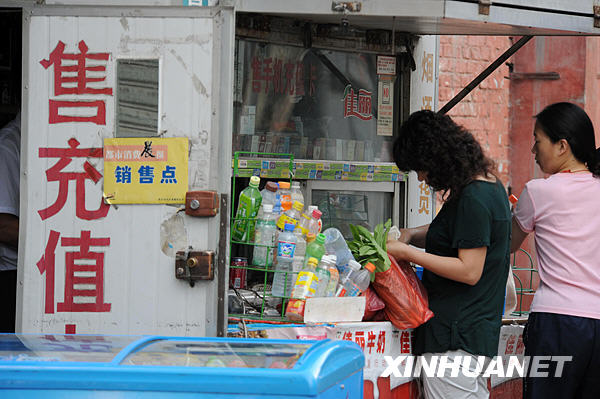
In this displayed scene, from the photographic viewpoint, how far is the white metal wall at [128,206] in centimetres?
361

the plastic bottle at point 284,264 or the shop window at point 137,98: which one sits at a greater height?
the shop window at point 137,98

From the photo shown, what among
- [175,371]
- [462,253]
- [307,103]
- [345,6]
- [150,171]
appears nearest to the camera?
[175,371]

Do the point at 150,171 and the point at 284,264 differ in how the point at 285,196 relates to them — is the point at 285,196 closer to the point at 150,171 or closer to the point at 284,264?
the point at 284,264

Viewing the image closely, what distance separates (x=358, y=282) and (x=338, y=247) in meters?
0.25

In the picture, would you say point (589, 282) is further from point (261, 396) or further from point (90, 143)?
point (90, 143)

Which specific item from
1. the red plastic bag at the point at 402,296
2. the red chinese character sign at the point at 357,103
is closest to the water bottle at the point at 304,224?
the red plastic bag at the point at 402,296

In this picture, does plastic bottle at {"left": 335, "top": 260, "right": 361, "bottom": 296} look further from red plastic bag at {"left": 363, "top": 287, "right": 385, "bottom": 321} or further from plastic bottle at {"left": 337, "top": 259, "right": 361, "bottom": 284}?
red plastic bag at {"left": 363, "top": 287, "right": 385, "bottom": 321}

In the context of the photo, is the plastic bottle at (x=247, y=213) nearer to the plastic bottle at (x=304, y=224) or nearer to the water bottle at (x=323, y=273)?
the plastic bottle at (x=304, y=224)

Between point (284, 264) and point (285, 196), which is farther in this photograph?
point (285, 196)

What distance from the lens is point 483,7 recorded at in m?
A: 3.68

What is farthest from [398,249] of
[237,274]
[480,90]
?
[480,90]

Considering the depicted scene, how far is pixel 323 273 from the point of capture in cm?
374

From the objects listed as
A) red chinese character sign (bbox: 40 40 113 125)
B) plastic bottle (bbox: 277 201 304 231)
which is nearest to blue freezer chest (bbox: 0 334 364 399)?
plastic bottle (bbox: 277 201 304 231)

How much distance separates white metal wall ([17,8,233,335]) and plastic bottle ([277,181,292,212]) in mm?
460
